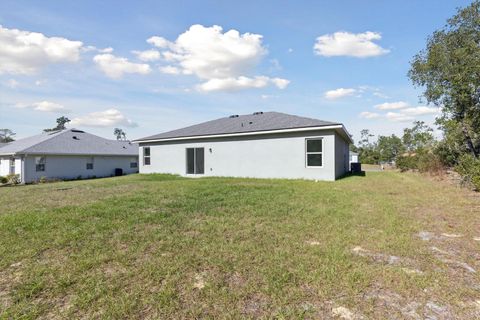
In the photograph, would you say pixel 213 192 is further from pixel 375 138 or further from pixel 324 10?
pixel 375 138

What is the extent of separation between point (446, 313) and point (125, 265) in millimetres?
3277

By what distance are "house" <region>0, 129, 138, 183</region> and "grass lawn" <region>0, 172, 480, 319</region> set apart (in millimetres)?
17759

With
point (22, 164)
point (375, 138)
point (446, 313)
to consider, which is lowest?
point (446, 313)

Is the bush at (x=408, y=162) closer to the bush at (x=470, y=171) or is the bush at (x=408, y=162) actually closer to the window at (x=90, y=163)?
the bush at (x=470, y=171)

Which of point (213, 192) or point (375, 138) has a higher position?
point (375, 138)

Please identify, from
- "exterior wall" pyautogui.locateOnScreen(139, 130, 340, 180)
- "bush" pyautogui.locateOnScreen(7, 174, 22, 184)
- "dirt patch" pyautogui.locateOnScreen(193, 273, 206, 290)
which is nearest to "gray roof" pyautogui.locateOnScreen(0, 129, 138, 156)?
"bush" pyautogui.locateOnScreen(7, 174, 22, 184)

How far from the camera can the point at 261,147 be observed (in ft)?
47.8

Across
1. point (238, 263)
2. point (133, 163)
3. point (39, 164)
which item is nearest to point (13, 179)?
point (39, 164)

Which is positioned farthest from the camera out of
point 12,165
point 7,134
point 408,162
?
point 7,134

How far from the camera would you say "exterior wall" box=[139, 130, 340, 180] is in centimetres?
1303

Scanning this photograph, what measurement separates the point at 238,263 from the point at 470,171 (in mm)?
10820

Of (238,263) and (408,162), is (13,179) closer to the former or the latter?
(238,263)

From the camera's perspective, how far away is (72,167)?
2275 centimetres

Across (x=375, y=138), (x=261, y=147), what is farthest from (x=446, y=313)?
(x=375, y=138)
